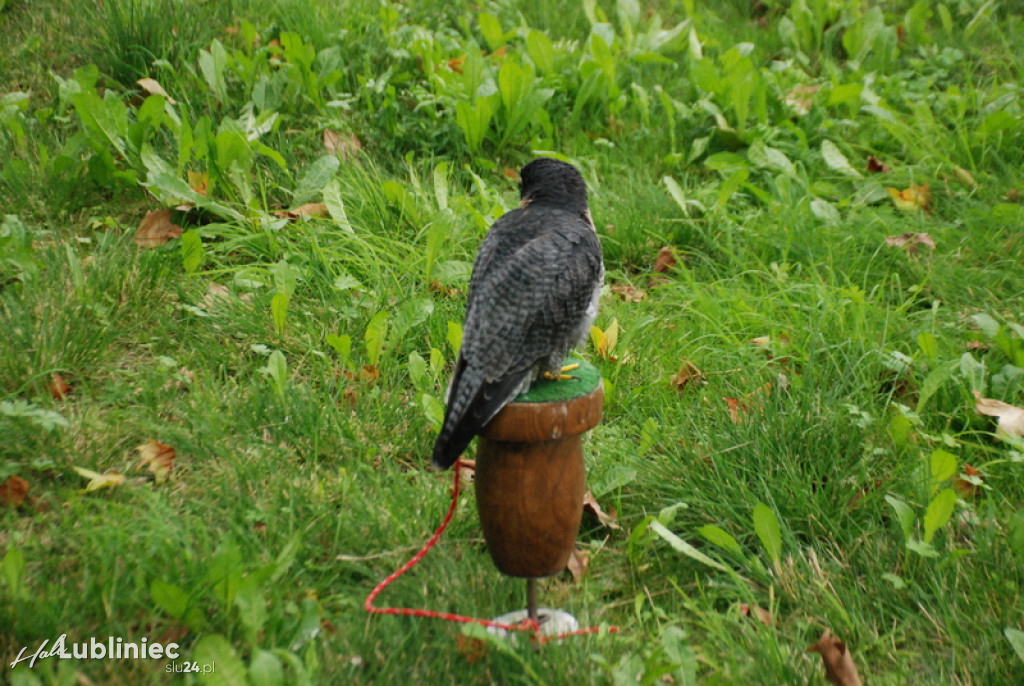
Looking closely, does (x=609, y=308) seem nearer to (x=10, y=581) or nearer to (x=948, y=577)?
(x=948, y=577)

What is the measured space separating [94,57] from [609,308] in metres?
3.31

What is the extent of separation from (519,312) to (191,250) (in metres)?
2.04

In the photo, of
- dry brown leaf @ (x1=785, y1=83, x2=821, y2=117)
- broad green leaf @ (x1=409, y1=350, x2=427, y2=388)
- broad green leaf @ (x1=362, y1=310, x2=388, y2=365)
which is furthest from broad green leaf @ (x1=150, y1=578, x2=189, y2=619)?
dry brown leaf @ (x1=785, y1=83, x2=821, y2=117)

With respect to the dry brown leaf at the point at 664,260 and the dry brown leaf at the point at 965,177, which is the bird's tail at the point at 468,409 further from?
the dry brown leaf at the point at 965,177

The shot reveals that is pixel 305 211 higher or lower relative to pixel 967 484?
higher

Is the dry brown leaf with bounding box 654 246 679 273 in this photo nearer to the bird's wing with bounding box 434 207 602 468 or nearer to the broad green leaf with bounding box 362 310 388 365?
the broad green leaf with bounding box 362 310 388 365

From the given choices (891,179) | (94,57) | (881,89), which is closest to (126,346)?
(94,57)

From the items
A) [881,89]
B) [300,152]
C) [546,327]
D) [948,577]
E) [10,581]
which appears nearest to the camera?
[10,581]

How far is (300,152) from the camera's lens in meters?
4.61

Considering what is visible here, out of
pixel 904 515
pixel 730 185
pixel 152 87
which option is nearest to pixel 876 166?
pixel 730 185

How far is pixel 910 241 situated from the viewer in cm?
423

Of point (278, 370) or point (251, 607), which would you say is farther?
point (278, 370)

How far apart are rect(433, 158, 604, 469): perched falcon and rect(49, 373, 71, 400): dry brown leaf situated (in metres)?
1.64

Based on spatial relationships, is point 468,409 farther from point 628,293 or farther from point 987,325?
point 987,325
